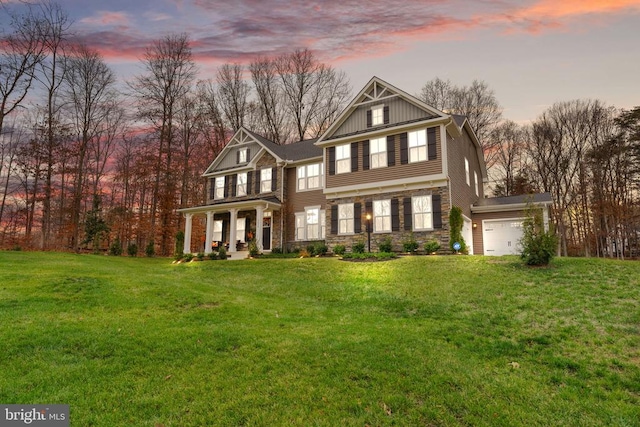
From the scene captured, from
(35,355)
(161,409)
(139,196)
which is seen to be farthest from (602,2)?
(139,196)

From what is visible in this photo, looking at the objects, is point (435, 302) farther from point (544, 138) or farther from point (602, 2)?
point (544, 138)

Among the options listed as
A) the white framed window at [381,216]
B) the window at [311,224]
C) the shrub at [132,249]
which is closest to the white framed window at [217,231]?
the shrub at [132,249]

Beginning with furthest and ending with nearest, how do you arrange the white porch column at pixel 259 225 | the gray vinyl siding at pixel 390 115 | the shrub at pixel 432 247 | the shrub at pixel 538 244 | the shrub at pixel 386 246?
the white porch column at pixel 259 225, the gray vinyl siding at pixel 390 115, the shrub at pixel 386 246, the shrub at pixel 432 247, the shrub at pixel 538 244

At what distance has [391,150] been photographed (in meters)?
17.5

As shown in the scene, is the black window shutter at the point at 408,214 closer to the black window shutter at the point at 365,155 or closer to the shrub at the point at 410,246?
the shrub at the point at 410,246

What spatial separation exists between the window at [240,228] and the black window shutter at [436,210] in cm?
1212

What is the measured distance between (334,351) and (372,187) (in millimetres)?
12648

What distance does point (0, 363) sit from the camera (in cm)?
504

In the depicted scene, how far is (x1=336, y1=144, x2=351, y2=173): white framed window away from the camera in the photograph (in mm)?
18750

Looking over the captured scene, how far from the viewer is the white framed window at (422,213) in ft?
53.0

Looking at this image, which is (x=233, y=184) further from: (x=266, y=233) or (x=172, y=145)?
(x=172, y=145)

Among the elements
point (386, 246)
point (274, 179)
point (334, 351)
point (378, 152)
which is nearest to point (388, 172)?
point (378, 152)

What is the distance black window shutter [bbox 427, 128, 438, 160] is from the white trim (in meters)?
1.02

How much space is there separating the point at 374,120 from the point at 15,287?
1600 centimetres
